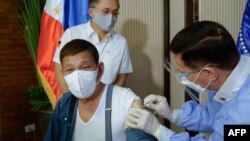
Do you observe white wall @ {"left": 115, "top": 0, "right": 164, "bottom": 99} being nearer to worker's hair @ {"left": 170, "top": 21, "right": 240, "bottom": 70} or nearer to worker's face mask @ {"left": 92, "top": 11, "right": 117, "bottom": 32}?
worker's face mask @ {"left": 92, "top": 11, "right": 117, "bottom": 32}

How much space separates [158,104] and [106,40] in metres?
0.87

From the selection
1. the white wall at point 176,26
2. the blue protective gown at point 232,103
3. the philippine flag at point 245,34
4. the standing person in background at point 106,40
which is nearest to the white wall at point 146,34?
the white wall at point 176,26

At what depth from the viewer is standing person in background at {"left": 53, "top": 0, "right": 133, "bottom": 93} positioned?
2146mm

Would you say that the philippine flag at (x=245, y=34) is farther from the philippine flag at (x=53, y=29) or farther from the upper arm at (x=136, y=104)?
the philippine flag at (x=53, y=29)

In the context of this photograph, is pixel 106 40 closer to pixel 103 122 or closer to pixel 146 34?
pixel 146 34

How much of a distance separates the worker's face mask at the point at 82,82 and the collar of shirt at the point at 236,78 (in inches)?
23.4

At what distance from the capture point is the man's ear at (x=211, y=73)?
3.80 ft

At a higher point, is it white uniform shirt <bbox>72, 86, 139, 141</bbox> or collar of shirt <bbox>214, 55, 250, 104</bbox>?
collar of shirt <bbox>214, 55, 250, 104</bbox>

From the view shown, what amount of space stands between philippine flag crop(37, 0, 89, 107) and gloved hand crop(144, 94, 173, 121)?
4.26 ft

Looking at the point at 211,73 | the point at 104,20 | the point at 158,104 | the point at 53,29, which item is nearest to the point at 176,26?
the point at 104,20

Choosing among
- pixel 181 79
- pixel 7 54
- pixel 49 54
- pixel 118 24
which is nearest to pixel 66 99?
pixel 181 79

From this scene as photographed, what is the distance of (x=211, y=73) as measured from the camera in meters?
1.18

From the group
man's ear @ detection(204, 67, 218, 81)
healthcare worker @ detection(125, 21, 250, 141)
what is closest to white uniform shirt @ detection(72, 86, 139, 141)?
healthcare worker @ detection(125, 21, 250, 141)

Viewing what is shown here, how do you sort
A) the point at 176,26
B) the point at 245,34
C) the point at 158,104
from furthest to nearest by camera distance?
1. the point at 176,26
2. the point at 245,34
3. the point at 158,104
